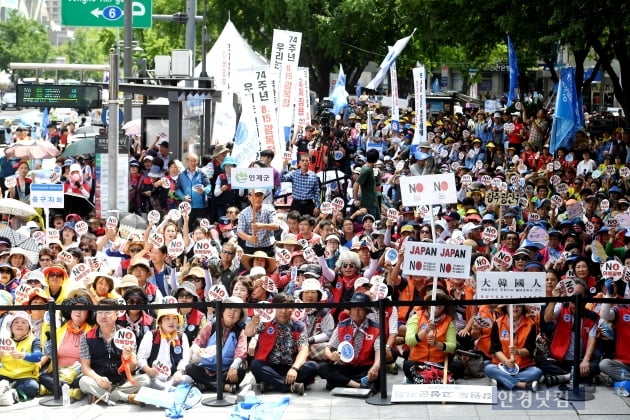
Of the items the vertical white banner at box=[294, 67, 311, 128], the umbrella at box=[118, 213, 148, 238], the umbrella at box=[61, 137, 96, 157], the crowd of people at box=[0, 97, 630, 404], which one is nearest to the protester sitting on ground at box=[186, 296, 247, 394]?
the crowd of people at box=[0, 97, 630, 404]

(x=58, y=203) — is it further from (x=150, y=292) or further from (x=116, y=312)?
(x=116, y=312)

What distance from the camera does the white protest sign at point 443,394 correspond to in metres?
10.7

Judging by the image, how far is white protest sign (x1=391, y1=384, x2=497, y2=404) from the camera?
10.7 metres

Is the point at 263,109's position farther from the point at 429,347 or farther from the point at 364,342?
the point at 429,347

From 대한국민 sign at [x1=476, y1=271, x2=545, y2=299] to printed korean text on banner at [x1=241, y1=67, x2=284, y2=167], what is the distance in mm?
10155

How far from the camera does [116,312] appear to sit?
433 inches

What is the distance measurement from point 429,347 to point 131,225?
21.8 ft

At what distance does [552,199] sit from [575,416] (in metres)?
7.52

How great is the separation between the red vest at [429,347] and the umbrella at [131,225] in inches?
227

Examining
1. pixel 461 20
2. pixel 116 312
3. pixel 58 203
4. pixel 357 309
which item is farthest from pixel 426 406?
pixel 461 20

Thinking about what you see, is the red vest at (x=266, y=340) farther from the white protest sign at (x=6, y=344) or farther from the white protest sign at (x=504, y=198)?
the white protest sign at (x=504, y=198)

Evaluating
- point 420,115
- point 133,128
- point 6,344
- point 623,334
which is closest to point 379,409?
point 623,334

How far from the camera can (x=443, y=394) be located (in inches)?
423

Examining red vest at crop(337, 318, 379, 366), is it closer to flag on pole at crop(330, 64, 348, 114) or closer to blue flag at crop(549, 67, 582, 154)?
blue flag at crop(549, 67, 582, 154)
